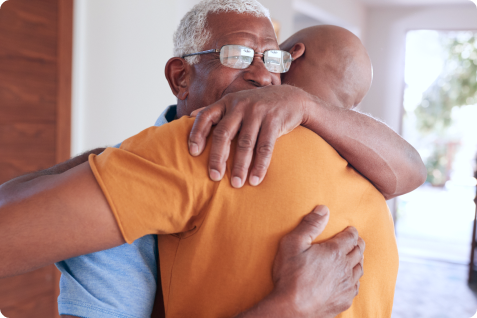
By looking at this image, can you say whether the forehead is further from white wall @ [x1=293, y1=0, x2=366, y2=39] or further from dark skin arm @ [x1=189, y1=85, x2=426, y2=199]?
white wall @ [x1=293, y1=0, x2=366, y2=39]

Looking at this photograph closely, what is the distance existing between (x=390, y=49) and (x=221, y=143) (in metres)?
6.20

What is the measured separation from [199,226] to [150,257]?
0.73ft

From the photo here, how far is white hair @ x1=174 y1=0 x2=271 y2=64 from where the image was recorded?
1.11m

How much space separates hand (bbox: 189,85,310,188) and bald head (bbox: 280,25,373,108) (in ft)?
1.86

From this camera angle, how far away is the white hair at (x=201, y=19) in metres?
1.11

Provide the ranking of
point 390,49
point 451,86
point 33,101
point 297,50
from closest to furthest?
point 297,50, point 33,101, point 451,86, point 390,49

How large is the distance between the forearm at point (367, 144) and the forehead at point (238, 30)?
0.34 meters

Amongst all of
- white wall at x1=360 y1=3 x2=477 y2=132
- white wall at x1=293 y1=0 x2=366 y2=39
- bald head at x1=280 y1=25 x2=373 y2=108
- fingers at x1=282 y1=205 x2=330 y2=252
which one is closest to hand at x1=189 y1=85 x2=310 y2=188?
fingers at x1=282 y1=205 x2=330 y2=252

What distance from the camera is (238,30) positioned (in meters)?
1.10

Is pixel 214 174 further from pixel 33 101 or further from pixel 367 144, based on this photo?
pixel 33 101

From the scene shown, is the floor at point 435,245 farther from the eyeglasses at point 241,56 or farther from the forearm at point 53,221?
the forearm at point 53,221

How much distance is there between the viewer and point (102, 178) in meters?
0.67

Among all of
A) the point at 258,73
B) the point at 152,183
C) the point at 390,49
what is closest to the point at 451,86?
the point at 390,49

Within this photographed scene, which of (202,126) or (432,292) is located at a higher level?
(202,126)
